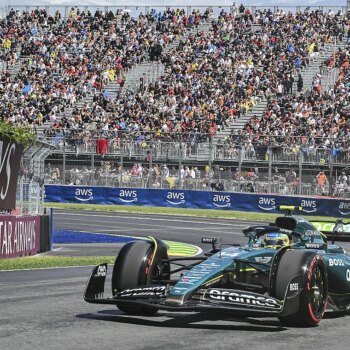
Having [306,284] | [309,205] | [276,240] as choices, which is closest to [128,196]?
[309,205]

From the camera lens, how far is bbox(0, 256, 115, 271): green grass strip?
19153mm

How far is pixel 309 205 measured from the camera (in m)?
40.5

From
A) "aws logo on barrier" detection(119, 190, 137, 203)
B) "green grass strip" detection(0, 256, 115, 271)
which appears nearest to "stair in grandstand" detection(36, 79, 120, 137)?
"aws logo on barrier" detection(119, 190, 137, 203)

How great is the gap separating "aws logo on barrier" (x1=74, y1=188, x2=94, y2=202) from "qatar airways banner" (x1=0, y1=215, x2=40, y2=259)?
23.1m

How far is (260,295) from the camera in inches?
418

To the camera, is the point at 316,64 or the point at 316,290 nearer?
the point at 316,290

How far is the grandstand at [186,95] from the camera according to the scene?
138 ft

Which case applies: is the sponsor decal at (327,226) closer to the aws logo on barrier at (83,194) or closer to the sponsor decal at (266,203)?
the sponsor decal at (266,203)

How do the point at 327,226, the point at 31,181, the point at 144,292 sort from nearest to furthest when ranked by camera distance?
the point at 144,292
the point at 327,226
the point at 31,181

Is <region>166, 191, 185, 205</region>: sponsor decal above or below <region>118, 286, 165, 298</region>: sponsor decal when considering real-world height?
above

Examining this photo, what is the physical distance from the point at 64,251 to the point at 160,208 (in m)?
20.2

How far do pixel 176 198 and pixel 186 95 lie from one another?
7548 mm

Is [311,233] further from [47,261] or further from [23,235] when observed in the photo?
[23,235]

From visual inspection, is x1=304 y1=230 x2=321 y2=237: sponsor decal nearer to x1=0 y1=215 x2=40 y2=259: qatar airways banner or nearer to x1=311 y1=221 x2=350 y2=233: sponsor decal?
x1=311 y1=221 x2=350 y2=233: sponsor decal
